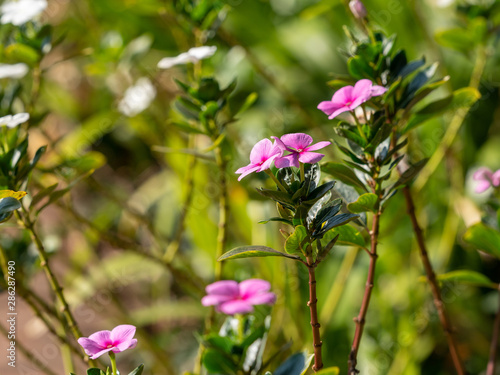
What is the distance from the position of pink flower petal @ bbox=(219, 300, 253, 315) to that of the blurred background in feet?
0.82

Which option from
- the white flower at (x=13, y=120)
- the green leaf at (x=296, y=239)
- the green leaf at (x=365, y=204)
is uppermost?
the white flower at (x=13, y=120)

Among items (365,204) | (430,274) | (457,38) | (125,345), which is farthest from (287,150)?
(457,38)

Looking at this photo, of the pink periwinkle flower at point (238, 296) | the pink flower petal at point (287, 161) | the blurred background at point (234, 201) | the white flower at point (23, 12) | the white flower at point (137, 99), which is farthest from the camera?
the white flower at point (137, 99)

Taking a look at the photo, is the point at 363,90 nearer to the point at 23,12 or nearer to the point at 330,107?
the point at 330,107

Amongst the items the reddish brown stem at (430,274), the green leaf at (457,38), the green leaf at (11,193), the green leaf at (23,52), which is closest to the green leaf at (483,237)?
the reddish brown stem at (430,274)

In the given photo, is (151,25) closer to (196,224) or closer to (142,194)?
(142,194)

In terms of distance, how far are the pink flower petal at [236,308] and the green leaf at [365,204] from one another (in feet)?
0.47

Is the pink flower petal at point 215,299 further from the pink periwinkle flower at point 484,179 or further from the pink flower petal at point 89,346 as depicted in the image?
the pink periwinkle flower at point 484,179

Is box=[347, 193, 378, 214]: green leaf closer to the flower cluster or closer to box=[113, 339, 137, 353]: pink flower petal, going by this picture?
the flower cluster

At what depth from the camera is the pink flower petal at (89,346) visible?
1.63 feet

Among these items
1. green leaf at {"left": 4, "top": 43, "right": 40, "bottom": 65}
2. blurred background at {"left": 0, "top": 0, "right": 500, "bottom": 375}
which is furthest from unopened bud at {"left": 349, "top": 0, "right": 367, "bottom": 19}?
green leaf at {"left": 4, "top": 43, "right": 40, "bottom": 65}

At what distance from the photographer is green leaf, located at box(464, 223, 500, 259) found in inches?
27.1

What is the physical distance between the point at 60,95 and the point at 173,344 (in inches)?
50.9

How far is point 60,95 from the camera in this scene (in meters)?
2.46
